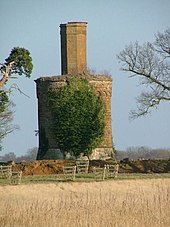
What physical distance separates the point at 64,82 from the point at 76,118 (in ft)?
9.25

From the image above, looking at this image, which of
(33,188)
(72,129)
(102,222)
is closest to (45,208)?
(102,222)

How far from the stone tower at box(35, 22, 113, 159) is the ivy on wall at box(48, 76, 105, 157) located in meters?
0.52

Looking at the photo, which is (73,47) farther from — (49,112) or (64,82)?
(49,112)

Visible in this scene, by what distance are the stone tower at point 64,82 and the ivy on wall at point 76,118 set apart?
20.5 inches

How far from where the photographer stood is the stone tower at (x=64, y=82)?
2586 inches

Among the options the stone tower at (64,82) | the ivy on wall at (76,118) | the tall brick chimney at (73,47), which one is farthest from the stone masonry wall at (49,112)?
the tall brick chimney at (73,47)

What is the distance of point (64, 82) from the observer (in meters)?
65.8

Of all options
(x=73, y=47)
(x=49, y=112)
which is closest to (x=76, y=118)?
(x=49, y=112)

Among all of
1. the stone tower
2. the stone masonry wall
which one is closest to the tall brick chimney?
the stone tower

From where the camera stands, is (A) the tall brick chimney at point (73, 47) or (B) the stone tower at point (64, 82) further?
(A) the tall brick chimney at point (73, 47)

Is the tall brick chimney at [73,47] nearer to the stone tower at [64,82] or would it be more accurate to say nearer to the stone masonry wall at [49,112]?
the stone tower at [64,82]

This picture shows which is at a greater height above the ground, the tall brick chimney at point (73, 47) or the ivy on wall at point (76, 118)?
the tall brick chimney at point (73, 47)

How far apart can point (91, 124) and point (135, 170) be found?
24.4ft

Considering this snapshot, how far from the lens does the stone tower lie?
65.7m
